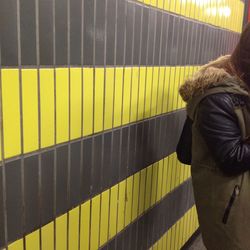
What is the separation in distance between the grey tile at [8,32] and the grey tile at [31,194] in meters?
0.35

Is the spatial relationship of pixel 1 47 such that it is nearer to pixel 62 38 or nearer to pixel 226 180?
pixel 62 38

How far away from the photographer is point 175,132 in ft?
8.32

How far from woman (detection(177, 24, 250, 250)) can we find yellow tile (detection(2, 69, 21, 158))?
824 mm

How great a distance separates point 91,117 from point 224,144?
23.2 inches

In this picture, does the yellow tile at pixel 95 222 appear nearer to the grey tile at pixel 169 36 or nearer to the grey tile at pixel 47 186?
the grey tile at pixel 47 186

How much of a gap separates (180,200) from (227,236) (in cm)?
114

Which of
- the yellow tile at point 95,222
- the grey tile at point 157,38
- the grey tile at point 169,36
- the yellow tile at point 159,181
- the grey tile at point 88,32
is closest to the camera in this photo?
the grey tile at point 88,32

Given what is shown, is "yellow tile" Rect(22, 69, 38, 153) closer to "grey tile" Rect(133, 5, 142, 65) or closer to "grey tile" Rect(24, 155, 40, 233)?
"grey tile" Rect(24, 155, 40, 233)

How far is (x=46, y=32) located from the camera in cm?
127

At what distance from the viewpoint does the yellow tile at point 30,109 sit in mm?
Answer: 1214

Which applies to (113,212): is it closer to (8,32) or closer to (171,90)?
(171,90)

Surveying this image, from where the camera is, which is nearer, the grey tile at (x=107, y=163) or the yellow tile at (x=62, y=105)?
the yellow tile at (x=62, y=105)

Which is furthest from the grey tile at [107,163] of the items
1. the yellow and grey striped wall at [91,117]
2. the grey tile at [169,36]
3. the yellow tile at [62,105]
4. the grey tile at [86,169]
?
the grey tile at [169,36]

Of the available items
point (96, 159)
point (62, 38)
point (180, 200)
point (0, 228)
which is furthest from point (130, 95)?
point (180, 200)
